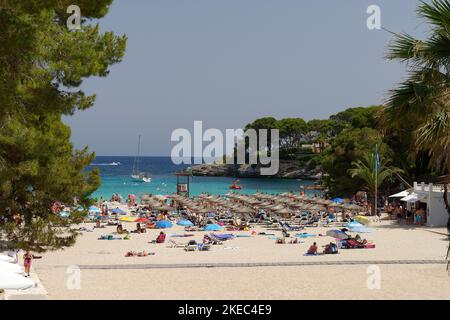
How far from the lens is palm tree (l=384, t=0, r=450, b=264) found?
4363mm

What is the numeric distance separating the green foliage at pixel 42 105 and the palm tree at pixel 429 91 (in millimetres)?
5043

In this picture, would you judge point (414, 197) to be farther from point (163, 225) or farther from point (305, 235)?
point (163, 225)

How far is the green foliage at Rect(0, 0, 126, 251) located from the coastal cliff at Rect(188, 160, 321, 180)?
3537 inches

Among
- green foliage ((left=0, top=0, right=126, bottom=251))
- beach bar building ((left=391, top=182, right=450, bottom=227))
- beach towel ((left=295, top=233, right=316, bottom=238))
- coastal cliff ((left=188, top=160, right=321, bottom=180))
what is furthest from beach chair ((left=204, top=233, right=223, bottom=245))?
coastal cliff ((left=188, top=160, right=321, bottom=180))

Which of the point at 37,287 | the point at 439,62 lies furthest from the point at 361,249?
the point at 439,62

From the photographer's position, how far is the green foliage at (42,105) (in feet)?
24.5

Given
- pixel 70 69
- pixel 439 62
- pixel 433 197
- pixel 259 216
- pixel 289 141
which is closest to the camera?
pixel 439 62

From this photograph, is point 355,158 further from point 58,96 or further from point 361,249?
point 58,96

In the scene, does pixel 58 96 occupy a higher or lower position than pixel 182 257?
higher

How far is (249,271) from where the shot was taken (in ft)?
58.4

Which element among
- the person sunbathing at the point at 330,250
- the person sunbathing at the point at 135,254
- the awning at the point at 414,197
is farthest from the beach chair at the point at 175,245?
the awning at the point at 414,197

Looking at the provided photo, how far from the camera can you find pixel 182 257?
70.8 feet

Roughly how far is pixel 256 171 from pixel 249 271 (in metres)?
108
